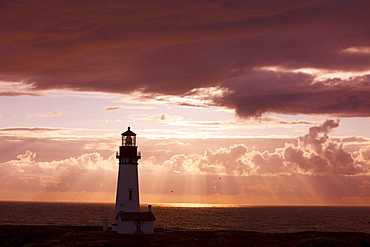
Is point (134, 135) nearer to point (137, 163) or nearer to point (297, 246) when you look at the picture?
point (137, 163)

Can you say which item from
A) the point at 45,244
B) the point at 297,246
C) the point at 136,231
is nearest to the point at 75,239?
the point at 45,244

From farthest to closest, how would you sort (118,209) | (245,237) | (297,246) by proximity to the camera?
(118,209) → (245,237) → (297,246)

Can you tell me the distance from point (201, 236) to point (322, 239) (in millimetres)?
16784

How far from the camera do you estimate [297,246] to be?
58281mm

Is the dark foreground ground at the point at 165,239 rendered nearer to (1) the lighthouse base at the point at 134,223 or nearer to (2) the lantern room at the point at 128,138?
(1) the lighthouse base at the point at 134,223

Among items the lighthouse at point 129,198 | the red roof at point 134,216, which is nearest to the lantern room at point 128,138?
the lighthouse at point 129,198

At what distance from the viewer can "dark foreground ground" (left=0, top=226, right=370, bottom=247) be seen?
60.9 meters

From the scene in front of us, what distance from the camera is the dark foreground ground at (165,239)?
60.9 m

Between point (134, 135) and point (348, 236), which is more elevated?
point (134, 135)

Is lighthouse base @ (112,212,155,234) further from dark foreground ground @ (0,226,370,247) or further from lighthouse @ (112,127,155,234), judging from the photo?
dark foreground ground @ (0,226,370,247)

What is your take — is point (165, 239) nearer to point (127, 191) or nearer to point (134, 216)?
point (134, 216)

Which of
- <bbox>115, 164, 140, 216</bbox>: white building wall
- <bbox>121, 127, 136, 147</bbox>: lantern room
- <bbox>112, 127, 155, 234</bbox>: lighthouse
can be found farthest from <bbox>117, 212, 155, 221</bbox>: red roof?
<bbox>121, 127, 136, 147</bbox>: lantern room

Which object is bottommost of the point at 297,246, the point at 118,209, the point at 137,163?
the point at 297,246

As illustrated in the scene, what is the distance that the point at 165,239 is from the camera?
6538 cm
